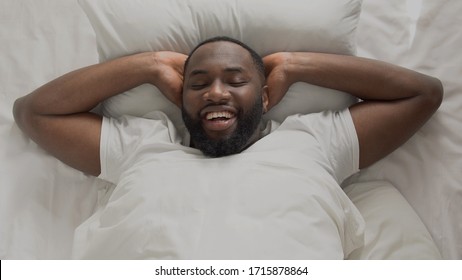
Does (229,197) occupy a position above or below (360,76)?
below

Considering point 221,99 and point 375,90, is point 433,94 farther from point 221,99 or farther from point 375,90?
point 221,99

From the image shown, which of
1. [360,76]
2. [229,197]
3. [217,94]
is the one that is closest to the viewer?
[229,197]

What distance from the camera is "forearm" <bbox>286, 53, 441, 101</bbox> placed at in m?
1.46

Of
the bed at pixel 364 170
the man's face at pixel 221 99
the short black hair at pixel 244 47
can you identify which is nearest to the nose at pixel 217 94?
the man's face at pixel 221 99

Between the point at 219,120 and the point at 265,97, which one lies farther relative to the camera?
the point at 265,97

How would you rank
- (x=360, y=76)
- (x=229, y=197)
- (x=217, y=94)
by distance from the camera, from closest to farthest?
(x=229, y=197) → (x=217, y=94) → (x=360, y=76)

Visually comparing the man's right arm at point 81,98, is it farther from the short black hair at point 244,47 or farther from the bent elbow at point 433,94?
the bent elbow at point 433,94

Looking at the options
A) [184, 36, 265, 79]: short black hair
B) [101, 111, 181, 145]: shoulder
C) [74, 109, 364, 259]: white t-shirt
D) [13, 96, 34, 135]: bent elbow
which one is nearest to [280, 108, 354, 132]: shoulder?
[74, 109, 364, 259]: white t-shirt

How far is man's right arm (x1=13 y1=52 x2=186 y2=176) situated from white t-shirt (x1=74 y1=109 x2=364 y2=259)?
6 cm

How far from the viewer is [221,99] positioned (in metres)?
1.37

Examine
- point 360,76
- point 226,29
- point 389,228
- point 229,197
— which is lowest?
point 389,228

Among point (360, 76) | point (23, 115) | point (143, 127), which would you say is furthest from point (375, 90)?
point (23, 115)

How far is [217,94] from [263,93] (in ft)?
0.56

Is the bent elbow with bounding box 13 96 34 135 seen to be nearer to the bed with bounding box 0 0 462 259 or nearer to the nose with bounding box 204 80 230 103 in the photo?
the bed with bounding box 0 0 462 259
